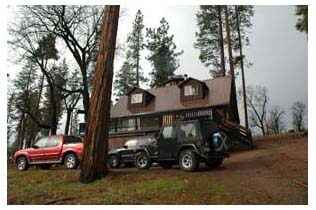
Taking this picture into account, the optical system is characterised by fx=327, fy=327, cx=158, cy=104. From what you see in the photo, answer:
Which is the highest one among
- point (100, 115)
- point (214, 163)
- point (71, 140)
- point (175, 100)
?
point (175, 100)

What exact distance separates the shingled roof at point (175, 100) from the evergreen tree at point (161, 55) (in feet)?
26.6

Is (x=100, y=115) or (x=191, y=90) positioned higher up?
(x=191, y=90)

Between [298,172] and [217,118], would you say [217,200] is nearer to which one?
[298,172]

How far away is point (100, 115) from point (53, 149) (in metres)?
5.43

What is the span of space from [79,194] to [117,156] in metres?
7.03

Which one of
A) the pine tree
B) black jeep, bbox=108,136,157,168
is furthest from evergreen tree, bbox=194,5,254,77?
black jeep, bbox=108,136,157,168

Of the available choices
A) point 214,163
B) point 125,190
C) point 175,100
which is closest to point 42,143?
point 214,163

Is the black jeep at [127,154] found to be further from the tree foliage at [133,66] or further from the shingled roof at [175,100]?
the tree foliage at [133,66]

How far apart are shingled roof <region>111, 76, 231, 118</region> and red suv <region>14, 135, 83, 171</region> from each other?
39.1ft

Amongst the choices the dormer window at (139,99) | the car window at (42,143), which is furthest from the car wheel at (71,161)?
the dormer window at (139,99)

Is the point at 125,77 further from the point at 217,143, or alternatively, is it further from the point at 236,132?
the point at 217,143

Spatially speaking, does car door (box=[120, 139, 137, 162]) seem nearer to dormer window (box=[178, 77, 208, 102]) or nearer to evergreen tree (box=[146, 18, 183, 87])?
dormer window (box=[178, 77, 208, 102])

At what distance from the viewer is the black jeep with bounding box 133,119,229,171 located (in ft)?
35.8

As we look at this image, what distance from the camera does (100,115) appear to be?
28.8 feet
